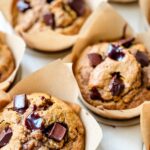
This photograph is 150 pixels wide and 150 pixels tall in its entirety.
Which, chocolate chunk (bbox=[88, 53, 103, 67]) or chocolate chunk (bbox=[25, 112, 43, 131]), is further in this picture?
chocolate chunk (bbox=[88, 53, 103, 67])

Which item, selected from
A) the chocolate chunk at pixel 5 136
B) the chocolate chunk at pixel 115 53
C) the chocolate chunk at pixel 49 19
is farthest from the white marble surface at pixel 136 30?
the chocolate chunk at pixel 5 136

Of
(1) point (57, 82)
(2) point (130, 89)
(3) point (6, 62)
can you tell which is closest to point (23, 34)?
(3) point (6, 62)

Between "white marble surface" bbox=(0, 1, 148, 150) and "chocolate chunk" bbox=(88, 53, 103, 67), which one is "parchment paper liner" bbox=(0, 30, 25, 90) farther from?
"chocolate chunk" bbox=(88, 53, 103, 67)

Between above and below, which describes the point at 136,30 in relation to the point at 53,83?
below

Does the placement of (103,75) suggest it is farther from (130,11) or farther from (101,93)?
(130,11)

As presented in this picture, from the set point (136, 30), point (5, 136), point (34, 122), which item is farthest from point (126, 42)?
point (5, 136)

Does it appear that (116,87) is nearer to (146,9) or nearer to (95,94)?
(95,94)

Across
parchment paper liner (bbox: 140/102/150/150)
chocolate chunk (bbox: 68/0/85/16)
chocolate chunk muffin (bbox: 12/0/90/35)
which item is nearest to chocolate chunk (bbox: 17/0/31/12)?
chocolate chunk muffin (bbox: 12/0/90/35)
